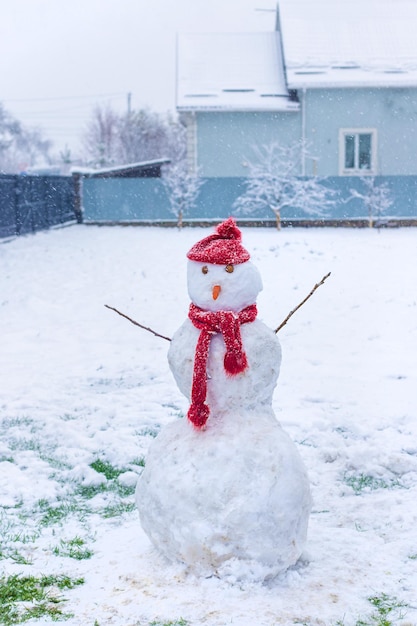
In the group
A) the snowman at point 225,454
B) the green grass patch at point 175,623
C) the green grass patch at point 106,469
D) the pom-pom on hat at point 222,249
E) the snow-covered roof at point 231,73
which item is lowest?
the green grass patch at point 106,469

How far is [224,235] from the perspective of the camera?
423cm

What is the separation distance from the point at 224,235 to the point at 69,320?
7.78 meters

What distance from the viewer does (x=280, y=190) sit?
2277 cm

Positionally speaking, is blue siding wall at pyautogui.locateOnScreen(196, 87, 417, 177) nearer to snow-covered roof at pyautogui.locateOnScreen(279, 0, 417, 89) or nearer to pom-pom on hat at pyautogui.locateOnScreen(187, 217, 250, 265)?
snow-covered roof at pyautogui.locateOnScreen(279, 0, 417, 89)

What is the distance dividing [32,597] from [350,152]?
22.5 meters

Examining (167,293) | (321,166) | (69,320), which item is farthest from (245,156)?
(69,320)

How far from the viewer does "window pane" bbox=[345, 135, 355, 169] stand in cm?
2495

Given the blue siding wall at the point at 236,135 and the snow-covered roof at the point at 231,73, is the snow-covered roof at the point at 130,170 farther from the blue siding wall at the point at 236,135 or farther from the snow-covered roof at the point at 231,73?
the snow-covered roof at the point at 231,73

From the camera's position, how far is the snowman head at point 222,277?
13.5 feet

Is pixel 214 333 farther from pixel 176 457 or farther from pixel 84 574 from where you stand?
pixel 84 574

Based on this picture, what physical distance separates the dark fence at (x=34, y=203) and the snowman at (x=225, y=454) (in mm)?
16524

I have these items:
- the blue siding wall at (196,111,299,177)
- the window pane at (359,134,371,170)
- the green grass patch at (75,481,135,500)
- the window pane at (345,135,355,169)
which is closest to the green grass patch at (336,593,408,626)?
the green grass patch at (75,481,135,500)

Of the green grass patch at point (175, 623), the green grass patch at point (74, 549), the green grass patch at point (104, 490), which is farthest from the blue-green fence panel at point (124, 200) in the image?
the green grass patch at point (175, 623)

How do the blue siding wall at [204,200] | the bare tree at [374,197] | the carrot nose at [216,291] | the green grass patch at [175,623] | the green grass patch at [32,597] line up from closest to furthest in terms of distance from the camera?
the green grass patch at [175,623]
the green grass patch at [32,597]
the carrot nose at [216,291]
the bare tree at [374,197]
the blue siding wall at [204,200]
